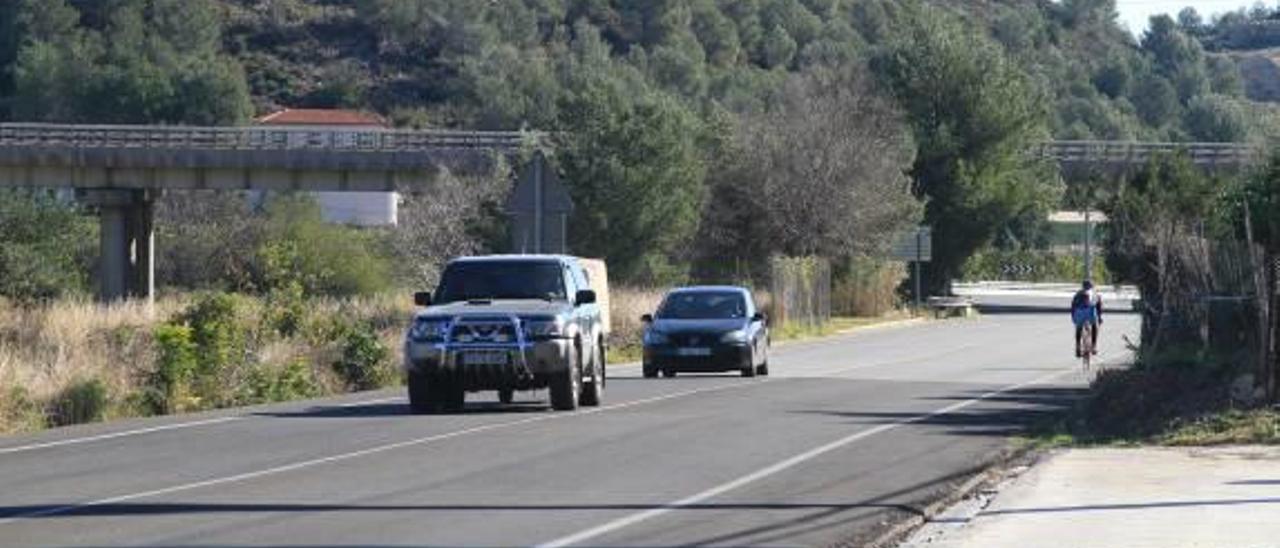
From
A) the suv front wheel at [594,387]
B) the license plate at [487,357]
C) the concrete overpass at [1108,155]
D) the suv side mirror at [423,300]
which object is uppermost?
the concrete overpass at [1108,155]

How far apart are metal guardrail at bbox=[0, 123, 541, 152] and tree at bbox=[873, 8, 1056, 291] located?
1539 centimetres

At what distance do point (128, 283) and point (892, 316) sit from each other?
2825cm

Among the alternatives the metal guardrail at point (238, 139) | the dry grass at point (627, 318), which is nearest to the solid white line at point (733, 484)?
the dry grass at point (627, 318)

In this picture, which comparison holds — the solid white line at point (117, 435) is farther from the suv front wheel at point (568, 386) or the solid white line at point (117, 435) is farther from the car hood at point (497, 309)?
the suv front wheel at point (568, 386)

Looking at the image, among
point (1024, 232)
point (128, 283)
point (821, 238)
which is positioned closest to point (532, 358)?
point (821, 238)

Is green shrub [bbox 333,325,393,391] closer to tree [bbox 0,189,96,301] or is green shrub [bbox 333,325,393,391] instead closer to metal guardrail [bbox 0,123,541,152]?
tree [bbox 0,189,96,301]

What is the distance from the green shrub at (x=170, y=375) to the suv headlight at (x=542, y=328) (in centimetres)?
544

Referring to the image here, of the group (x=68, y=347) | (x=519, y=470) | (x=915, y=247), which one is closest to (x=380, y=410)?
(x=68, y=347)

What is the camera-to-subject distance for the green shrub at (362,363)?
121 ft

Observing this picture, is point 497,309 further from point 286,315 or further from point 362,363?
point 286,315

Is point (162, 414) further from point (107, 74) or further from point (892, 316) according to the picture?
point (107, 74)

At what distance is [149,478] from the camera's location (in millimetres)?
20047

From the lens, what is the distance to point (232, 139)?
305ft

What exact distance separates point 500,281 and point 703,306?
12.3m
